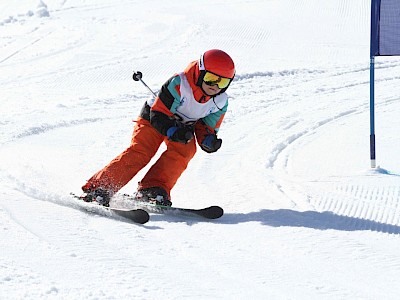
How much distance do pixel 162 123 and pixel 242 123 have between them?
12.0 ft

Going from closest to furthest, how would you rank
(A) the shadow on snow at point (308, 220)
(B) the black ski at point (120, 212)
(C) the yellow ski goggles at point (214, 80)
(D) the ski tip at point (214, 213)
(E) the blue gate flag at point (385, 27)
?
(B) the black ski at point (120, 212)
(A) the shadow on snow at point (308, 220)
(D) the ski tip at point (214, 213)
(C) the yellow ski goggles at point (214, 80)
(E) the blue gate flag at point (385, 27)

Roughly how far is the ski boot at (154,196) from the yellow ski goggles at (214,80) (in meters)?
0.85

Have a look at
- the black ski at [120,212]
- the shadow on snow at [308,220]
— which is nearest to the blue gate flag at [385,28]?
the shadow on snow at [308,220]

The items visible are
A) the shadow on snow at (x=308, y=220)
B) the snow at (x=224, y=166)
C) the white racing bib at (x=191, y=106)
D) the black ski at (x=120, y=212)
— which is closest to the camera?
the snow at (x=224, y=166)

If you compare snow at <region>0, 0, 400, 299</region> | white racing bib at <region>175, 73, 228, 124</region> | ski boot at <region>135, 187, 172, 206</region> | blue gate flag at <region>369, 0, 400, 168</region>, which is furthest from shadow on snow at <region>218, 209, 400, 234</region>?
blue gate flag at <region>369, 0, 400, 168</region>

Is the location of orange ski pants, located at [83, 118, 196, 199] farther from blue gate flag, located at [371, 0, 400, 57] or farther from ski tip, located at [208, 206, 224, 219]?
blue gate flag, located at [371, 0, 400, 57]

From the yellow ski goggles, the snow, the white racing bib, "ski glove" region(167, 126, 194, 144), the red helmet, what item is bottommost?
the snow

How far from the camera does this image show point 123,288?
3230 millimetres

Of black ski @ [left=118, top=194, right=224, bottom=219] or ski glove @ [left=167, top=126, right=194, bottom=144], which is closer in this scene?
black ski @ [left=118, top=194, right=224, bottom=219]

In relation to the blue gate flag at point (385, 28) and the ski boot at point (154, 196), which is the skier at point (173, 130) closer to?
the ski boot at point (154, 196)

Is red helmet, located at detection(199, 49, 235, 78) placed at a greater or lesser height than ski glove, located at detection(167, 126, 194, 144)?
greater

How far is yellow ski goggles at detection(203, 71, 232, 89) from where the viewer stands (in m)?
5.33

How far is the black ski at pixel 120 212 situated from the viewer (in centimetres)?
460

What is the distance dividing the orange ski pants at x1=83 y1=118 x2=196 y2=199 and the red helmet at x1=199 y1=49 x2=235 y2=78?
0.59 m
